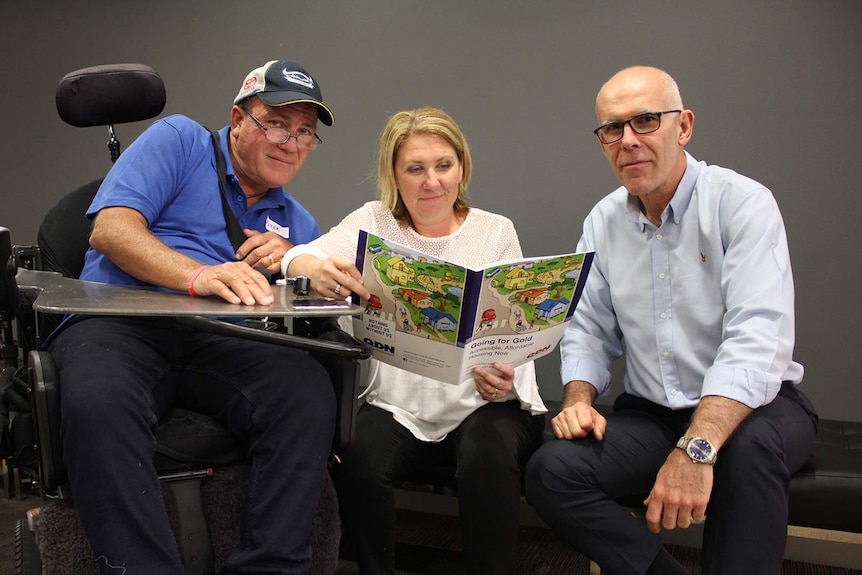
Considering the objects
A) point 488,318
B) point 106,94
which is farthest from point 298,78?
point 488,318

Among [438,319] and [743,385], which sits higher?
[438,319]

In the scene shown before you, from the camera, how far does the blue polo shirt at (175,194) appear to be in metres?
1.95

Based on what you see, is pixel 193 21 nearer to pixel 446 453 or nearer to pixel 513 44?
pixel 513 44

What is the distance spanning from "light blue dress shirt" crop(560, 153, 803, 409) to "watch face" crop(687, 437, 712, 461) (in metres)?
0.13

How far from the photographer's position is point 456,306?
164 centimetres

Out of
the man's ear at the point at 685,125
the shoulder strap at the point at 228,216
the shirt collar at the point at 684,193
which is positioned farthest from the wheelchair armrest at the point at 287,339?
the man's ear at the point at 685,125

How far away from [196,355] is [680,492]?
3.82 ft

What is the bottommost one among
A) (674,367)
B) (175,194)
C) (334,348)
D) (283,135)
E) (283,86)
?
(674,367)

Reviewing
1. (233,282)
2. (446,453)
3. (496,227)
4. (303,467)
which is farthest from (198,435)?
(496,227)

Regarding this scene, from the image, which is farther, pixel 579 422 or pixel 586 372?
pixel 586 372

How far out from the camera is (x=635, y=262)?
2.00 metres

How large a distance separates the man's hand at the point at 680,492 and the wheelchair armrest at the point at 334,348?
69 cm

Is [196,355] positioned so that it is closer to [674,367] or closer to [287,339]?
[287,339]

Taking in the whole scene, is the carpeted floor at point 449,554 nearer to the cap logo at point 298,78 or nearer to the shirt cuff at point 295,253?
the shirt cuff at point 295,253
